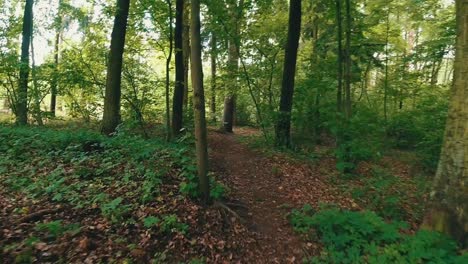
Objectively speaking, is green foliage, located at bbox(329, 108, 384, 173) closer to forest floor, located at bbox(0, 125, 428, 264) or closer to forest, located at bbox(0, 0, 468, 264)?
forest, located at bbox(0, 0, 468, 264)

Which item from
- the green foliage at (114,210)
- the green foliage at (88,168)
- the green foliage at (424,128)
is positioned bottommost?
the green foliage at (114,210)

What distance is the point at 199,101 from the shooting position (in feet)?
17.7

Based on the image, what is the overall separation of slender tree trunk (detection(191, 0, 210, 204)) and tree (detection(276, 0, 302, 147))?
473cm

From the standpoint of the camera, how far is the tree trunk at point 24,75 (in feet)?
43.4

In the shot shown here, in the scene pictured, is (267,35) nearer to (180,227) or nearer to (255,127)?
(255,127)

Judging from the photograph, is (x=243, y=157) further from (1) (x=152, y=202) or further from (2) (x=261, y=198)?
(1) (x=152, y=202)

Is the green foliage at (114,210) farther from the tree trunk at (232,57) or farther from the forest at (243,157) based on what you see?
the tree trunk at (232,57)

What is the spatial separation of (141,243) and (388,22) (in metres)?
12.7

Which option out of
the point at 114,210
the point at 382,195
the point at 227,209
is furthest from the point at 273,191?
the point at 114,210

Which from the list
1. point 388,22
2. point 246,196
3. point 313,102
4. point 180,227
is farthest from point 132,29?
point 388,22

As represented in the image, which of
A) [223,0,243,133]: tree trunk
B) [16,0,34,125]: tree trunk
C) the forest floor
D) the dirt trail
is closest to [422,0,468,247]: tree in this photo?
the forest floor

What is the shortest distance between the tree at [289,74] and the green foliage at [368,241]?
4.72 metres

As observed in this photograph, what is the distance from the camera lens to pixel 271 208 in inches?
246

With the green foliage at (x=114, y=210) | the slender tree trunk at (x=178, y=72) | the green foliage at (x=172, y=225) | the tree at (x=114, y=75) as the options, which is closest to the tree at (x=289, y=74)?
the slender tree trunk at (x=178, y=72)
